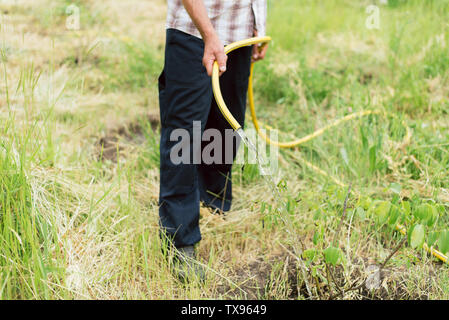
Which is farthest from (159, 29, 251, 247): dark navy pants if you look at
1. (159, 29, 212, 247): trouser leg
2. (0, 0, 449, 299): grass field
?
(0, 0, 449, 299): grass field

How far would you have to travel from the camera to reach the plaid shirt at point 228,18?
5.27 ft

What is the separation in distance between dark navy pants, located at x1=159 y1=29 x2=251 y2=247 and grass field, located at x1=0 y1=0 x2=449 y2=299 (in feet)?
0.45

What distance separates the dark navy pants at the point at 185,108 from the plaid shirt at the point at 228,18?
0.14 feet

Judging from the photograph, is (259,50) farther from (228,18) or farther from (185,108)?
(185,108)

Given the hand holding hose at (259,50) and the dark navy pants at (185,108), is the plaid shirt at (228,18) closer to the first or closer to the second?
the dark navy pants at (185,108)

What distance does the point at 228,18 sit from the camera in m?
1.70

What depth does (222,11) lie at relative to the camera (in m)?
1.66

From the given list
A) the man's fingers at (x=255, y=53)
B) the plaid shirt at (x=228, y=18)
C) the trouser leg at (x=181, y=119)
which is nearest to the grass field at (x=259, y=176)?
the trouser leg at (x=181, y=119)

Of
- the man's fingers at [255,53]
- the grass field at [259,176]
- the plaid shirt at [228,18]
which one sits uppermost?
the plaid shirt at [228,18]

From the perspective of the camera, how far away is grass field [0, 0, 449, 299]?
155cm

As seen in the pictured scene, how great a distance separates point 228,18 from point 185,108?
40cm

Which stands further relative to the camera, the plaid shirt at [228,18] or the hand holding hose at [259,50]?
the hand holding hose at [259,50]

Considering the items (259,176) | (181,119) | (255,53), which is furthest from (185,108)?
(259,176)
